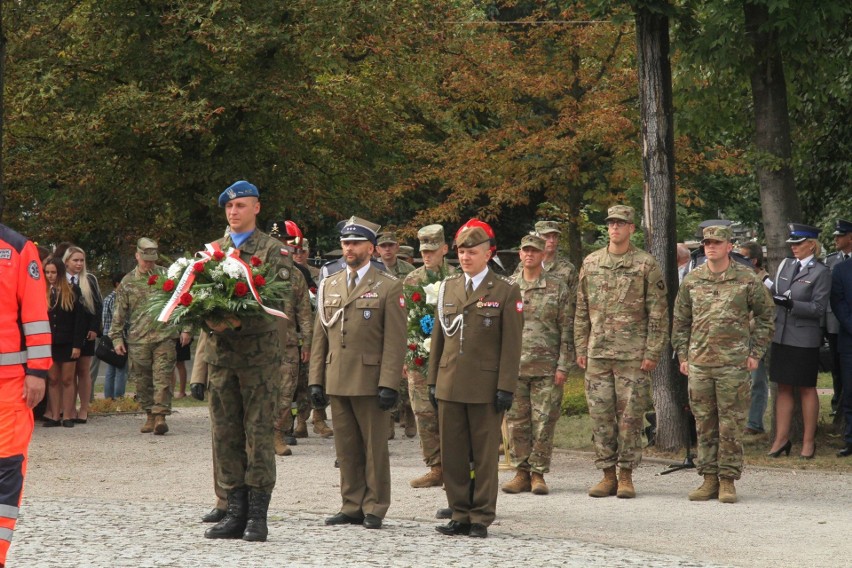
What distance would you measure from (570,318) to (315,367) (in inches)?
108

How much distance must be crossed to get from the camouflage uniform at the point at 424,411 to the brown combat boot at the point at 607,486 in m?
1.49

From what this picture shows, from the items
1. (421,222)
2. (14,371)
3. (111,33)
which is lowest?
(14,371)

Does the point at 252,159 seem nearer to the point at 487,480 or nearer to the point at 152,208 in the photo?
the point at 152,208

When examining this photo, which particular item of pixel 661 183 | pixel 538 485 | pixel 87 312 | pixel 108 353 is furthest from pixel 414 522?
pixel 108 353

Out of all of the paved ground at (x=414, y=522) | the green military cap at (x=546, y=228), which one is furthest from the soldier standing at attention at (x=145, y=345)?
the green military cap at (x=546, y=228)

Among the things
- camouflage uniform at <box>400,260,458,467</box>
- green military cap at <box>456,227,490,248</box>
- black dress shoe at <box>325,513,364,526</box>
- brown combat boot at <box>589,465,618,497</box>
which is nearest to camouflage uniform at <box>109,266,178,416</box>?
camouflage uniform at <box>400,260,458,467</box>

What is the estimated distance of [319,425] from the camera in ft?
53.5

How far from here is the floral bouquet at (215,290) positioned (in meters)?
8.93

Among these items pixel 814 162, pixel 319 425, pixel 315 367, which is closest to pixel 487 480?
pixel 315 367

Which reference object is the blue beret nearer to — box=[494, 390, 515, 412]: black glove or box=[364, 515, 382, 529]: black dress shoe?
box=[494, 390, 515, 412]: black glove

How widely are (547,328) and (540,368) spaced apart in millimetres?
378

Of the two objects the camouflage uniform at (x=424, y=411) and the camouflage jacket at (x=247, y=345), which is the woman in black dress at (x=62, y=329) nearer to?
the camouflage uniform at (x=424, y=411)

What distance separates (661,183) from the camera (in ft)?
45.4

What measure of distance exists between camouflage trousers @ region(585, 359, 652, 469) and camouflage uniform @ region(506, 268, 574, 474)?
0.33m
